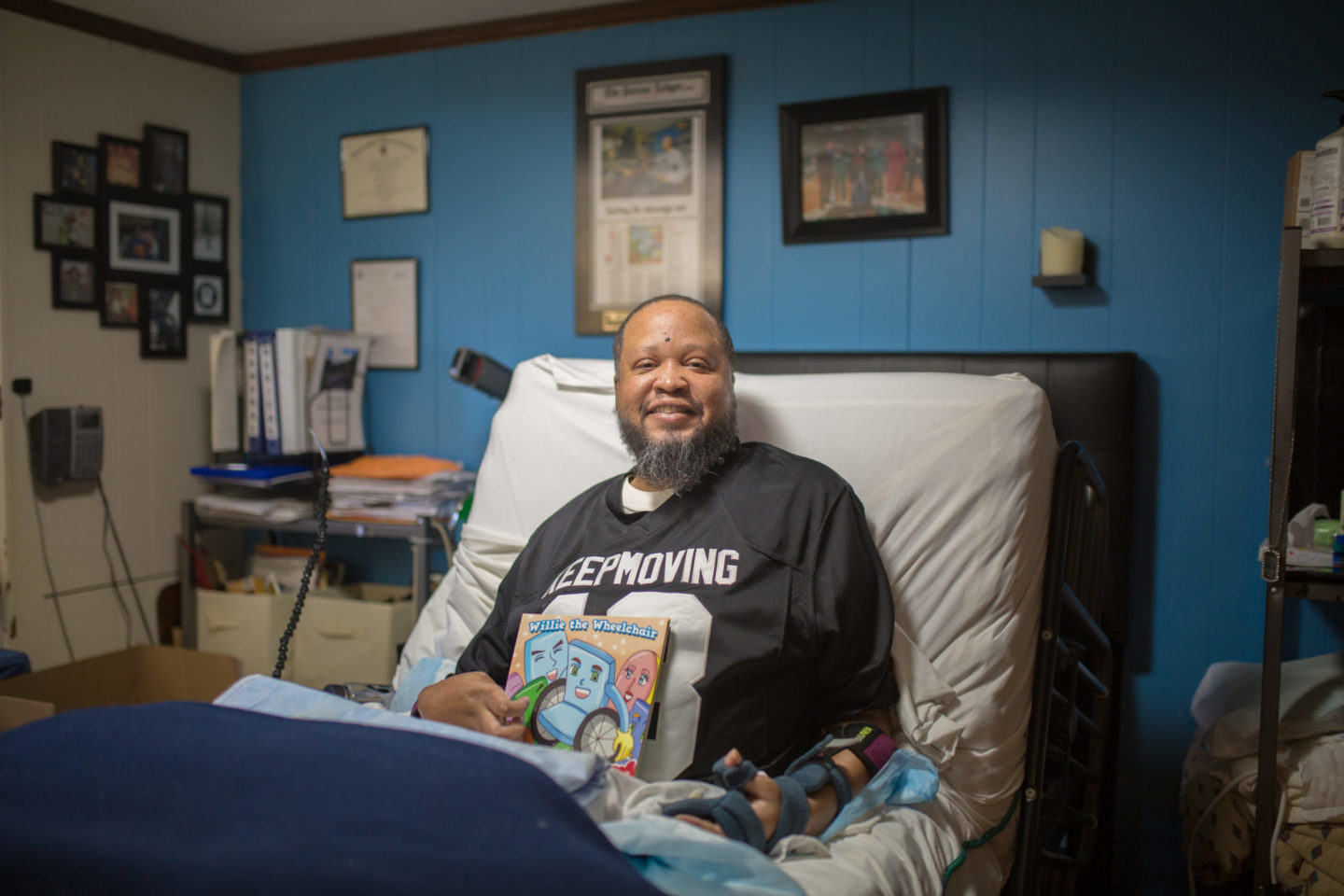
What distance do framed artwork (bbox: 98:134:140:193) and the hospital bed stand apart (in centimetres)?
155

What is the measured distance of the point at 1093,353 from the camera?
6.75 ft

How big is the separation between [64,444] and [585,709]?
2.07 metres

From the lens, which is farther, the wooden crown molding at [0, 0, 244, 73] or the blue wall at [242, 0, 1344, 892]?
the wooden crown molding at [0, 0, 244, 73]

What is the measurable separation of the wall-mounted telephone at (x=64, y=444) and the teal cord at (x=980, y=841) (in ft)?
8.27

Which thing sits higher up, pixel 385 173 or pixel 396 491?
pixel 385 173

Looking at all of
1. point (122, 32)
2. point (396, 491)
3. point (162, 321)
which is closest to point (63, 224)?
point (162, 321)

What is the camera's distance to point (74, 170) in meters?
2.67

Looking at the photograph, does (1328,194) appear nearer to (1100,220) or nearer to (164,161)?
(1100,220)

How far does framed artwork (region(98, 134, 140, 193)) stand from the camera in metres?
2.74

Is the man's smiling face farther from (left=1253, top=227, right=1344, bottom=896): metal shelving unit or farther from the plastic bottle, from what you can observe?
the plastic bottle

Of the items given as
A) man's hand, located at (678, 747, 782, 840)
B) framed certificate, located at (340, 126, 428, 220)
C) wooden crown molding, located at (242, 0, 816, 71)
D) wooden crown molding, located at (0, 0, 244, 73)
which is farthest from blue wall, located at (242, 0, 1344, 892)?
man's hand, located at (678, 747, 782, 840)

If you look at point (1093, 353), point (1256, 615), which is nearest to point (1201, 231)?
point (1093, 353)

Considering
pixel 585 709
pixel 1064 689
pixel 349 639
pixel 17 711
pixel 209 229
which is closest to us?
pixel 585 709

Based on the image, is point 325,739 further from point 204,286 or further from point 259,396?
point 204,286
